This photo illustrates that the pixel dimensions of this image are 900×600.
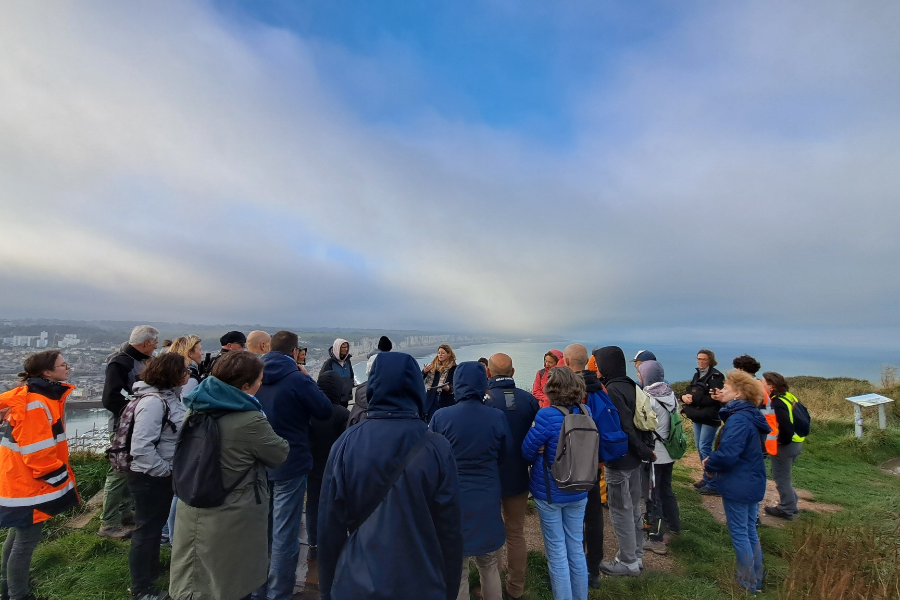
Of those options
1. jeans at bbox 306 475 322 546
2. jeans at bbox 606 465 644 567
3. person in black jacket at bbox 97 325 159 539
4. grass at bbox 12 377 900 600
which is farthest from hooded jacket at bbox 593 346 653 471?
person in black jacket at bbox 97 325 159 539

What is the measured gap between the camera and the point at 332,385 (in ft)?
13.7

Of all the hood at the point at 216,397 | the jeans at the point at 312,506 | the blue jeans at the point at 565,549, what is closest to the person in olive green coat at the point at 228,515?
the hood at the point at 216,397

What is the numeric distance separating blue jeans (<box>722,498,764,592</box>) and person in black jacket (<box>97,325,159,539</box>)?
614 centimetres

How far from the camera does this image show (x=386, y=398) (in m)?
1.91

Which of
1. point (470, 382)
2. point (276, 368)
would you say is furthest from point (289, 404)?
point (470, 382)

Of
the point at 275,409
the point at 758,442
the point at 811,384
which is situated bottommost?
the point at 811,384

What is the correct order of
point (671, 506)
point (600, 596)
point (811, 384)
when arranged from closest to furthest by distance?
point (600, 596) → point (671, 506) → point (811, 384)

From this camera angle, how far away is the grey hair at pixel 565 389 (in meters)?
3.31

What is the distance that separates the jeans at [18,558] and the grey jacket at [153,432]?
118cm

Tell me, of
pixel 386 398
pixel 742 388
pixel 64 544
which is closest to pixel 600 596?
pixel 742 388

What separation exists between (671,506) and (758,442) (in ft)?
5.73

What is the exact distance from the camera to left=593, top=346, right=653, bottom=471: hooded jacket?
4.02m

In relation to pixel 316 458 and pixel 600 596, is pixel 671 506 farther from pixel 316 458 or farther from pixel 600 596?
pixel 316 458

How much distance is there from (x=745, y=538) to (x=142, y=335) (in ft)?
21.5
